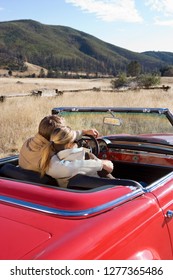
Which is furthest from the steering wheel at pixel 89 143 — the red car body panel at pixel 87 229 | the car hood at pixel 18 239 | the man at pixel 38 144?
the car hood at pixel 18 239

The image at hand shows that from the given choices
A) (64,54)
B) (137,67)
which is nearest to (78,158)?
(137,67)

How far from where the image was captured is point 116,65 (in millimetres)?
178875

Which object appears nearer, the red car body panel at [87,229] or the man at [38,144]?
the red car body panel at [87,229]

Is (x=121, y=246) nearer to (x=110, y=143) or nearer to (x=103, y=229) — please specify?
(x=103, y=229)

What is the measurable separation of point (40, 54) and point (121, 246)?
17072cm

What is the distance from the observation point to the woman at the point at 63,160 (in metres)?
2.75

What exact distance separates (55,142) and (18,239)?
40.6 inches

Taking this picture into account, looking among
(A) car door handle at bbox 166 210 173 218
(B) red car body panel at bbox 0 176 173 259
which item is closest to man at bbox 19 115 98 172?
(B) red car body panel at bbox 0 176 173 259

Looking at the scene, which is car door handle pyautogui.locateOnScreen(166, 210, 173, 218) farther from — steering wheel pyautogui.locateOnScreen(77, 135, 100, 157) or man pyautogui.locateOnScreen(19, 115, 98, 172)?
steering wheel pyautogui.locateOnScreen(77, 135, 100, 157)

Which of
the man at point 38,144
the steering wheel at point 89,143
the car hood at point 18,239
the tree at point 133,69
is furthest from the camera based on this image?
the tree at point 133,69

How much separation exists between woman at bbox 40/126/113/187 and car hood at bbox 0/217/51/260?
76cm

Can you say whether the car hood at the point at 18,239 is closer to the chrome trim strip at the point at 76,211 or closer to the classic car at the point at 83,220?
the classic car at the point at 83,220

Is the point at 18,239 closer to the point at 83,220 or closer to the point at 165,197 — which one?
the point at 83,220
